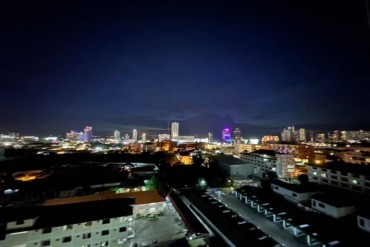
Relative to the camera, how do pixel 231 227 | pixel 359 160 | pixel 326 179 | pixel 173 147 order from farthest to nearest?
pixel 173 147 < pixel 359 160 < pixel 326 179 < pixel 231 227

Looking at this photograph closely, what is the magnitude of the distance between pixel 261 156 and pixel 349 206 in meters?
8.50

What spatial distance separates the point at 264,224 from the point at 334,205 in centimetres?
246

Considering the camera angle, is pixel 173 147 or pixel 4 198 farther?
pixel 173 147

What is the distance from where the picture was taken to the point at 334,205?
22.2 ft

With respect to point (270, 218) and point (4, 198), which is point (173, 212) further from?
point (4, 198)

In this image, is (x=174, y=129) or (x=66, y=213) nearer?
(x=66, y=213)

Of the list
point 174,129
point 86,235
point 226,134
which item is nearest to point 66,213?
point 86,235

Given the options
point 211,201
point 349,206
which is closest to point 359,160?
point 349,206

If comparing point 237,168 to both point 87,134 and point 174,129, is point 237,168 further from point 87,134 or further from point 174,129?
point 87,134

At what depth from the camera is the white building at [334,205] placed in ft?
22.0

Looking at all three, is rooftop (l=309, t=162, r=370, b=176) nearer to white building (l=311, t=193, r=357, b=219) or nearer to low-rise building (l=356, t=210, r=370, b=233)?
white building (l=311, t=193, r=357, b=219)

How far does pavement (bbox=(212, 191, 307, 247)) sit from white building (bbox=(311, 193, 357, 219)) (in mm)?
2021

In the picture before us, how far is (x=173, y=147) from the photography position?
116 feet

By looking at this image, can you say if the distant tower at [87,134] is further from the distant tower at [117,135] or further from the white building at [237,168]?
the white building at [237,168]
